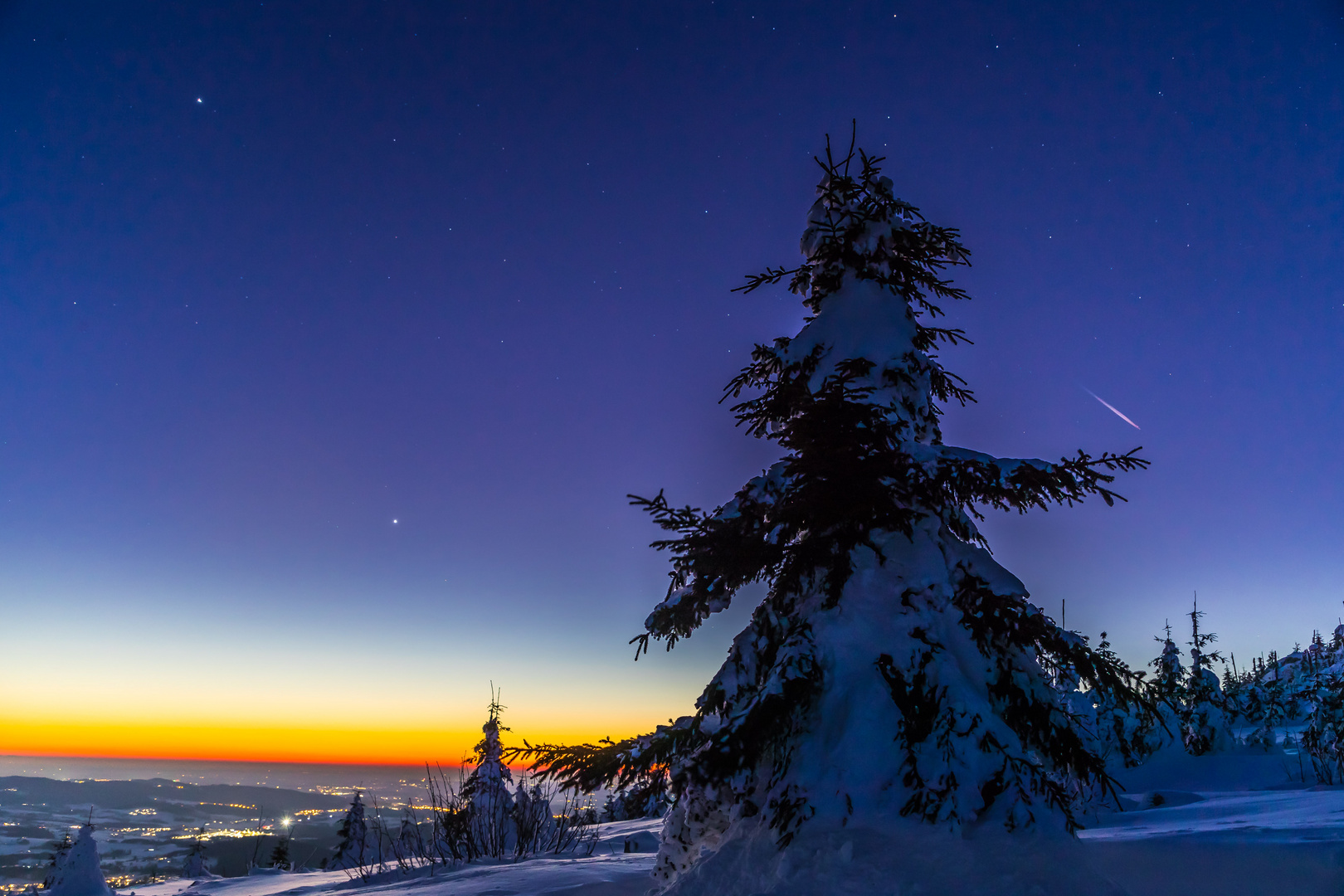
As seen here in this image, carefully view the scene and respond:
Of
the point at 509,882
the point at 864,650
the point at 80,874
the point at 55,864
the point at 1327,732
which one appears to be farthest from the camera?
the point at 1327,732

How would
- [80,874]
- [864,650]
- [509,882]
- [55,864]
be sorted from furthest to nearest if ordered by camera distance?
[55,864]
[80,874]
[509,882]
[864,650]

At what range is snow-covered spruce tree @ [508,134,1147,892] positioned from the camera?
4.36m

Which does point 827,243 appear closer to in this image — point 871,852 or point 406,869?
point 871,852

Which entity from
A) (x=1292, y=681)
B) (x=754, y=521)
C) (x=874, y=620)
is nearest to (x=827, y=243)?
(x=754, y=521)

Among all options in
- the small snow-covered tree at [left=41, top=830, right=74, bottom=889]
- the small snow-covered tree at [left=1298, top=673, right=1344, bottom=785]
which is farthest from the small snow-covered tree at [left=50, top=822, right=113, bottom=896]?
the small snow-covered tree at [left=1298, top=673, right=1344, bottom=785]

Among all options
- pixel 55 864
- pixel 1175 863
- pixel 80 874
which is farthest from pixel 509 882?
pixel 55 864

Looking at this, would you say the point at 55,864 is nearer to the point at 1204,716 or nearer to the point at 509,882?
the point at 509,882

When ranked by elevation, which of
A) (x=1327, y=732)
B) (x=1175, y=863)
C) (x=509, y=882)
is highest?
(x=1175, y=863)

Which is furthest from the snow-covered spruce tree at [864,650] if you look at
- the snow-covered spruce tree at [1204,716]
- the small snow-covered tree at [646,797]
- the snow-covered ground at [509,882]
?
the snow-covered spruce tree at [1204,716]

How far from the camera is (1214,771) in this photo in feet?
66.1

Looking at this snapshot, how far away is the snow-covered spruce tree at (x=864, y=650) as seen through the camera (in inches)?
171

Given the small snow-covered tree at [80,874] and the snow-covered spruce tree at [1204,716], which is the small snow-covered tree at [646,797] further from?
the snow-covered spruce tree at [1204,716]

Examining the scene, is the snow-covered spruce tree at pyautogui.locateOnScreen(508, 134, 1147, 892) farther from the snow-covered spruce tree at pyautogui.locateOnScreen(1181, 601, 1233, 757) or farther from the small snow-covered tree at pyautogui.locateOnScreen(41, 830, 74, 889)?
the snow-covered spruce tree at pyautogui.locateOnScreen(1181, 601, 1233, 757)

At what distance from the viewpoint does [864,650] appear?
4.90 metres
